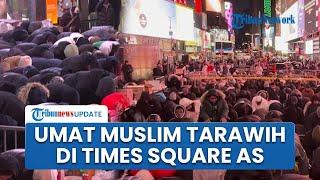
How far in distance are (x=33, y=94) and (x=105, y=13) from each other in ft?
1.73

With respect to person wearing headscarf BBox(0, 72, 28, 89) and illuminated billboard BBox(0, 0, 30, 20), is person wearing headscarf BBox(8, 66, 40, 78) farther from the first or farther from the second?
illuminated billboard BBox(0, 0, 30, 20)

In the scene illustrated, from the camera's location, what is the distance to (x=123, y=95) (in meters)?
2.89

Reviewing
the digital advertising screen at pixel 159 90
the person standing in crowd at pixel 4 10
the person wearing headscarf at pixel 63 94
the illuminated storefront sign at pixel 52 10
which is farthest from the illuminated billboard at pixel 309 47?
the person standing in crowd at pixel 4 10

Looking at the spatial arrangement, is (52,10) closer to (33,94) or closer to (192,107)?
(33,94)

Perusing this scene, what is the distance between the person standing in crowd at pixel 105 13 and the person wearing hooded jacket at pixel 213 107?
0.59 meters

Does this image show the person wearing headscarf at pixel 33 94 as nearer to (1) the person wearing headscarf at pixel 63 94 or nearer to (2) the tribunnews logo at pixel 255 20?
(1) the person wearing headscarf at pixel 63 94

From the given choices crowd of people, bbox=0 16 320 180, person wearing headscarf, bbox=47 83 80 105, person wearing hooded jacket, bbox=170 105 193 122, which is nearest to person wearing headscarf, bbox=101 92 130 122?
crowd of people, bbox=0 16 320 180

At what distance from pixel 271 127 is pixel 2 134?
4.23ft

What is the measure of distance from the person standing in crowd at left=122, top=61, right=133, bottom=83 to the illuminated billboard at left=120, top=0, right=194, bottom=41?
0.16 meters

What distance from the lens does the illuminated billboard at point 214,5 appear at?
113 inches

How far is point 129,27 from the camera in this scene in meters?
2.90

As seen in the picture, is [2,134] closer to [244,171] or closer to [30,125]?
[30,125]

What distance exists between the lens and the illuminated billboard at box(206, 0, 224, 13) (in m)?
2.88

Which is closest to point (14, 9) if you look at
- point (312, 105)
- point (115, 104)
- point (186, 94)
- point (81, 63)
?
point (81, 63)
